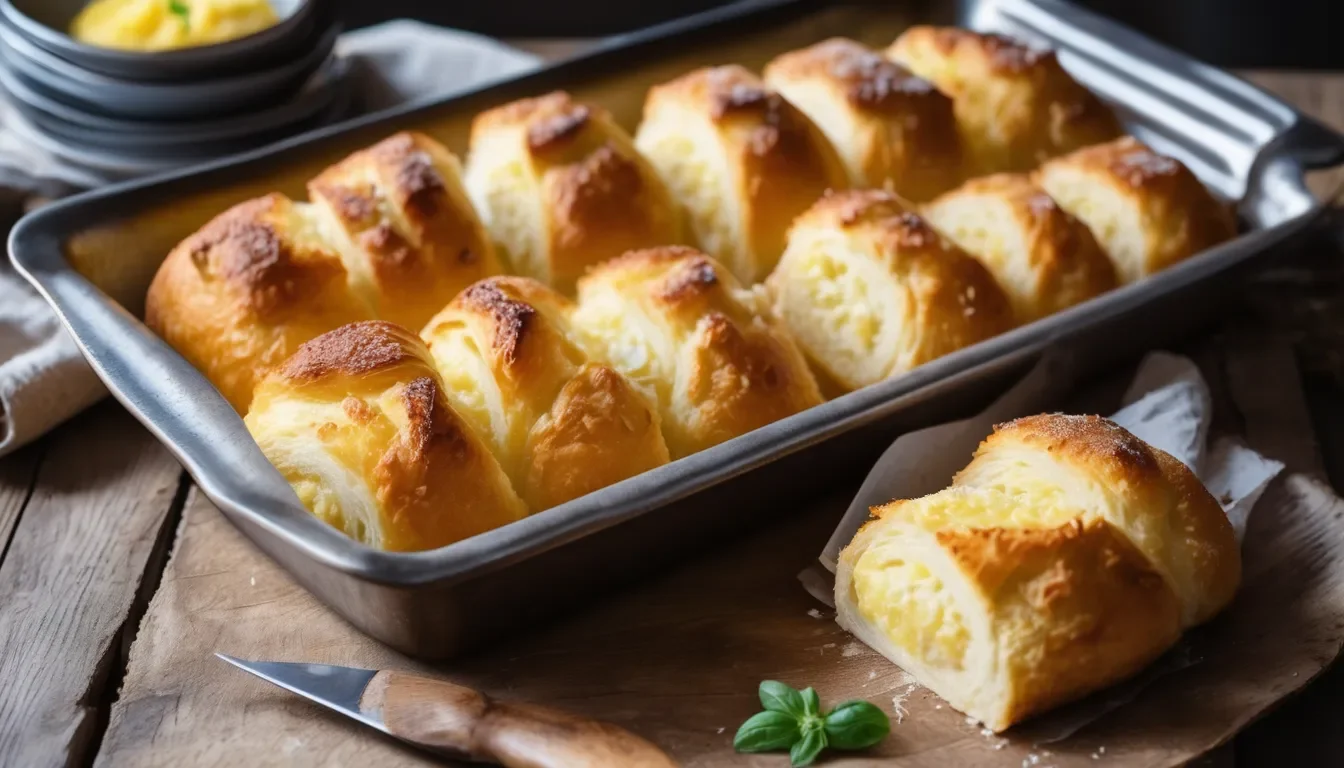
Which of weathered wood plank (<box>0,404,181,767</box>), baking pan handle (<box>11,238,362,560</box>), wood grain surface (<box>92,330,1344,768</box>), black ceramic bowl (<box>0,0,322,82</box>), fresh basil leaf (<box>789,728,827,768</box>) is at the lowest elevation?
weathered wood plank (<box>0,404,181,767</box>)

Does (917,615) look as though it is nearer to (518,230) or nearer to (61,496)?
(518,230)

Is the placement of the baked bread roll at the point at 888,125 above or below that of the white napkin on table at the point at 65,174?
above

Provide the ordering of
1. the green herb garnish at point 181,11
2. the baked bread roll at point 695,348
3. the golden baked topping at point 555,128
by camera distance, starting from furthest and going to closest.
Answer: the green herb garnish at point 181,11, the golden baked topping at point 555,128, the baked bread roll at point 695,348

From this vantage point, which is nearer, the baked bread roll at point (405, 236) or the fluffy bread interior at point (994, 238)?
the baked bread roll at point (405, 236)

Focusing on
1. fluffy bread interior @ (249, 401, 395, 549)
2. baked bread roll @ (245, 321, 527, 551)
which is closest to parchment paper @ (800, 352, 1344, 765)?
baked bread roll @ (245, 321, 527, 551)

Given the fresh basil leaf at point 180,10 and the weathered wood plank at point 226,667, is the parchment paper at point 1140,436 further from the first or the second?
the fresh basil leaf at point 180,10

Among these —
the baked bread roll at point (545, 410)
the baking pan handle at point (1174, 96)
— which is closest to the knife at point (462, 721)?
the baked bread roll at point (545, 410)

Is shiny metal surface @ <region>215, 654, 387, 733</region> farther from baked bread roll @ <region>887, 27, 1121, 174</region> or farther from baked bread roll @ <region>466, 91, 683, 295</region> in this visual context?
baked bread roll @ <region>887, 27, 1121, 174</region>
